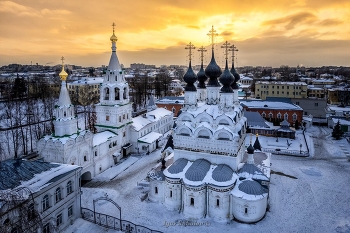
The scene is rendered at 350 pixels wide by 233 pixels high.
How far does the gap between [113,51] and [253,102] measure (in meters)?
22.0

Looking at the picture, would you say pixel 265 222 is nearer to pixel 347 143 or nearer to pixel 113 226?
pixel 113 226

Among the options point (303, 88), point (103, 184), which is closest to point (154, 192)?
point (103, 184)

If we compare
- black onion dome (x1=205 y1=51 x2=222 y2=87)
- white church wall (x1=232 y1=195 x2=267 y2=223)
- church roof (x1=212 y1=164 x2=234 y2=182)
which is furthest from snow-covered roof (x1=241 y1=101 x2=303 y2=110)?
white church wall (x1=232 y1=195 x2=267 y2=223)

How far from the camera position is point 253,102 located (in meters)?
36.2

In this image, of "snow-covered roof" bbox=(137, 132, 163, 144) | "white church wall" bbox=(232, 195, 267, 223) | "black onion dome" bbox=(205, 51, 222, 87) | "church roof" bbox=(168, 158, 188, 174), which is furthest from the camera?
"snow-covered roof" bbox=(137, 132, 163, 144)

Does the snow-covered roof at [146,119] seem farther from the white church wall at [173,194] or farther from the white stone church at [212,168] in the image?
the white church wall at [173,194]

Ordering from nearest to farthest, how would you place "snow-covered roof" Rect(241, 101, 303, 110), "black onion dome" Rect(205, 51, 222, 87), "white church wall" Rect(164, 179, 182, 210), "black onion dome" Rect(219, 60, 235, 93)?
"white church wall" Rect(164, 179, 182, 210) → "black onion dome" Rect(219, 60, 235, 93) → "black onion dome" Rect(205, 51, 222, 87) → "snow-covered roof" Rect(241, 101, 303, 110)

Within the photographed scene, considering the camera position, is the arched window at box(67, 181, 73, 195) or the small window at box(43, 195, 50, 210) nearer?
the small window at box(43, 195, 50, 210)

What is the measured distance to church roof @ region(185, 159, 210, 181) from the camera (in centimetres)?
1349

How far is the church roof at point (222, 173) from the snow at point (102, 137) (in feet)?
29.7

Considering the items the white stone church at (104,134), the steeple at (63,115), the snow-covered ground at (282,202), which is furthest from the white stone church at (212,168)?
the steeple at (63,115)

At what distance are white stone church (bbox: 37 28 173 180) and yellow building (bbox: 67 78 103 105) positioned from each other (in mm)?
18548

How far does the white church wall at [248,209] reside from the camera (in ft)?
41.6

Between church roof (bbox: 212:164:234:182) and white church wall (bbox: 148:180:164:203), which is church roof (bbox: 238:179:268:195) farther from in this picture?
white church wall (bbox: 148:180:164:203)
